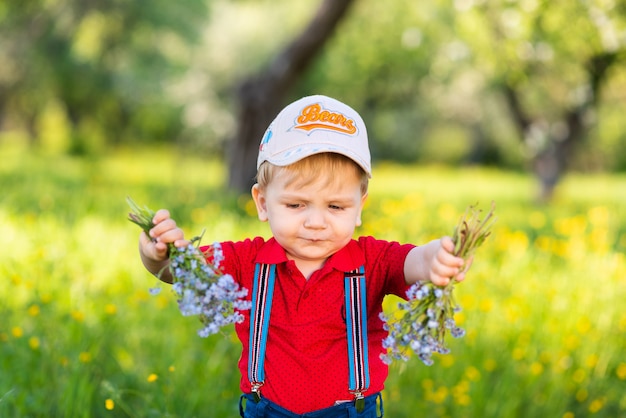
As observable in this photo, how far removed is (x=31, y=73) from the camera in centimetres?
2008

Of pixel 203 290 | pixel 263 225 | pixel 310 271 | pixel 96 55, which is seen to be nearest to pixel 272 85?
pixel 263 225

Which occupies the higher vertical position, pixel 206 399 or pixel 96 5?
pixel 96 5

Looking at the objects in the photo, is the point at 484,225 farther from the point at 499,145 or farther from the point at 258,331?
the point at 499,145

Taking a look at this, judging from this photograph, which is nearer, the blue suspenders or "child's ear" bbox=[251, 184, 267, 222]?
the blue suspenders

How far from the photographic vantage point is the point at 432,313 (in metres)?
1.63

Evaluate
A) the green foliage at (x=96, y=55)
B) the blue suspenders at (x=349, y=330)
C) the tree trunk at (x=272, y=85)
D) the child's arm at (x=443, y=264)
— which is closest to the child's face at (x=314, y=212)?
the blue suspenders at (x=349, y=330)

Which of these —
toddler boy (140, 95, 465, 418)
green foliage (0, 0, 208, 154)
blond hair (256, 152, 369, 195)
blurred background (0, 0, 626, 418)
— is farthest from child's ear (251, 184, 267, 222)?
green foliage (0, 0, 208, 154)

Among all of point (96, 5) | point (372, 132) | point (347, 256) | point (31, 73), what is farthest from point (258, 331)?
point (372, 132)

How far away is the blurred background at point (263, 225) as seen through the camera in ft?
10.7

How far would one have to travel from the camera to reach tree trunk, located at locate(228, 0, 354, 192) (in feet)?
27.1

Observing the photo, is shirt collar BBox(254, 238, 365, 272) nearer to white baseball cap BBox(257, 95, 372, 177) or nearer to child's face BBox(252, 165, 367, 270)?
child's face BBox(252, 165, 367, 270)

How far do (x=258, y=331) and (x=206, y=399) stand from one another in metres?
1.14

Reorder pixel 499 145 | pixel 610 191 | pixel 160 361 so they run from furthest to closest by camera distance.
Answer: pixel 499 145 → pixel 610 191 → pixel 160 361

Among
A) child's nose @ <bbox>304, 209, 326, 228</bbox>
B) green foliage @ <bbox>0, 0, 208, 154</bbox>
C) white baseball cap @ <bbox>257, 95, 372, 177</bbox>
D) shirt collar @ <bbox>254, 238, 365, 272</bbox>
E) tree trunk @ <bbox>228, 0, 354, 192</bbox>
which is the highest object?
green foliage @ <bbox>0, 0, 208, 154</bbox>
